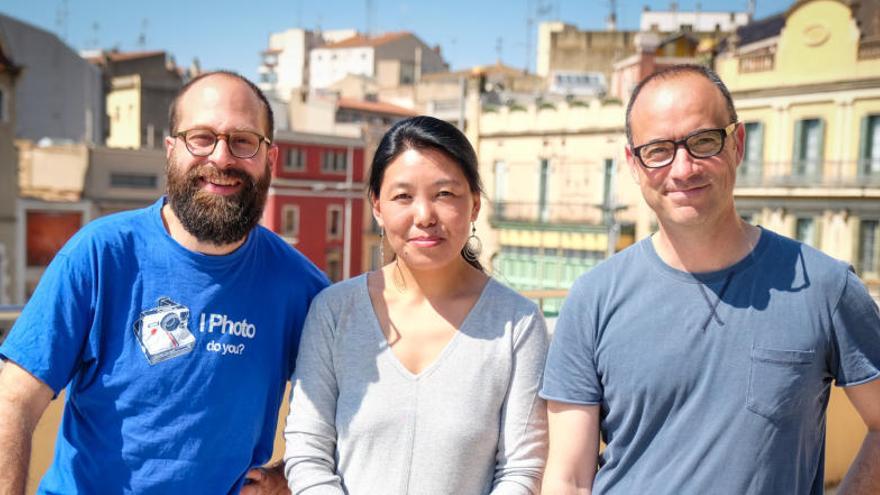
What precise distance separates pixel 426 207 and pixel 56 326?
1.05 meters

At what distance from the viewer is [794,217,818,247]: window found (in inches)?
846

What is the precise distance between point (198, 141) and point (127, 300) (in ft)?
1.67

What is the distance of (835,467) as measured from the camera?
4305mm

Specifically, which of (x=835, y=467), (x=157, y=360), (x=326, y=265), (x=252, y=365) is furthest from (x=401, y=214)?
(x=326, y=265)

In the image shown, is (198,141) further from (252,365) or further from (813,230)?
(813,230)

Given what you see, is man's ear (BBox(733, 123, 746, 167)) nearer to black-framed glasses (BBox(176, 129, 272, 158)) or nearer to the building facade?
black-framed glasses (BBox(176, 129, 272, 158))

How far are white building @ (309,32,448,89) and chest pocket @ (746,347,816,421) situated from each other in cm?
5052

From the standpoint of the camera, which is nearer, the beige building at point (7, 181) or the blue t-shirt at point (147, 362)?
the blue t-shirt at point (147, 362)

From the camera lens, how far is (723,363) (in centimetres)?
215

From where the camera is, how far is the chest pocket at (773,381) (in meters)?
2.12

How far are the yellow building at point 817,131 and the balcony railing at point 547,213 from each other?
4365 millimetres

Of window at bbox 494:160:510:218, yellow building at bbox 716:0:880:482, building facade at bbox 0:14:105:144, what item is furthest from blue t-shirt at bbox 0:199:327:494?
building facade at bbox 0:14:105:144

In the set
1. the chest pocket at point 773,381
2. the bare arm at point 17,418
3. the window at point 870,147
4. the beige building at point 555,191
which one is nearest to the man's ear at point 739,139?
the chest pocket at point 773,381

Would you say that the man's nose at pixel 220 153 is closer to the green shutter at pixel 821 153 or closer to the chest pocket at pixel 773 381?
the chest pocket at pixel 773 381
